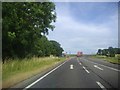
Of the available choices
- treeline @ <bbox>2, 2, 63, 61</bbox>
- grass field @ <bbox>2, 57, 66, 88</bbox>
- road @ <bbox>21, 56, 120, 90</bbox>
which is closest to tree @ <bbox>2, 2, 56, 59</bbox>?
treeline @ <bbox>2, 2, 63, 61</bbox>

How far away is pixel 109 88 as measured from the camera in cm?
1274

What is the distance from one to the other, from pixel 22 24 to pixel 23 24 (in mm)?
133

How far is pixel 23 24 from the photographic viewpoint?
2991 centimetres

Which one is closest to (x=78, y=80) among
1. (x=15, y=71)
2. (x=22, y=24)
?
(x=15, y=71)

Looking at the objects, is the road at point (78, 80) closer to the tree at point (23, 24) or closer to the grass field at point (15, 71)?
the grass field at point (15, 71)

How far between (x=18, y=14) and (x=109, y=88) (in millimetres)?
19155

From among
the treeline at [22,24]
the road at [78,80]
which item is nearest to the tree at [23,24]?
the treeline at [22,24]

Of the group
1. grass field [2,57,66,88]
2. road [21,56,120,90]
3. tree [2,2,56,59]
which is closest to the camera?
road [21,56,120,90]

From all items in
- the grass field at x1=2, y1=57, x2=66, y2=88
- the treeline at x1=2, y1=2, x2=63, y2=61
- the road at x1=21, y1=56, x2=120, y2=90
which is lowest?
the road at x1=21, y1=56, x2=120, y2=90

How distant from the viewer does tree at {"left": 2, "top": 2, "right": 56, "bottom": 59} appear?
27716 mm

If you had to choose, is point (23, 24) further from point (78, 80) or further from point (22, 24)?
point (78, 80)

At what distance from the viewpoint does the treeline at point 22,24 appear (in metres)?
27.7

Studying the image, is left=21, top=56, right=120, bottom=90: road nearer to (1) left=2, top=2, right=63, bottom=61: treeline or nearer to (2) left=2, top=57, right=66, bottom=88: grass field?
(2) left=2, top=57, right=66, bottom=88: grass field

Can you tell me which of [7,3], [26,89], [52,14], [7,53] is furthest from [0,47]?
[26,89]
